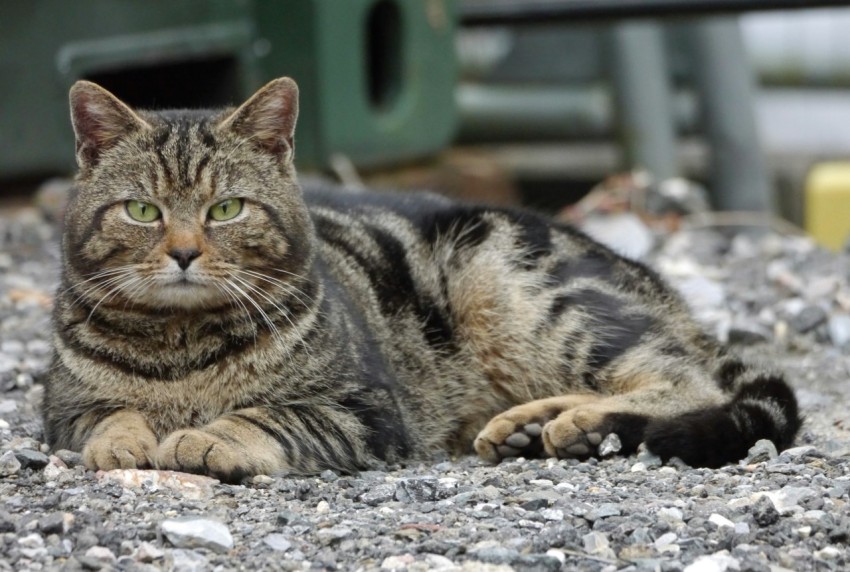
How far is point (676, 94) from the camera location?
10773 mm

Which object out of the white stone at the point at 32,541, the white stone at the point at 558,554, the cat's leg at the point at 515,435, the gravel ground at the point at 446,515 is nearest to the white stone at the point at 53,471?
the gravel ground at the point at 446,515

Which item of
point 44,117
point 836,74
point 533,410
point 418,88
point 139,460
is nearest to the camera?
point 139,460

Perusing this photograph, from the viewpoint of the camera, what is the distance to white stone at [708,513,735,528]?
129 inches

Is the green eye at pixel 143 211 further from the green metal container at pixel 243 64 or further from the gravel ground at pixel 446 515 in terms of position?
the green metal container at pixel 243 64

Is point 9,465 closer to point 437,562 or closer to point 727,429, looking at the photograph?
point 437,562

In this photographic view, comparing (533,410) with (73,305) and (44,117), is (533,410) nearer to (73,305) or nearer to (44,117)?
(73,305)

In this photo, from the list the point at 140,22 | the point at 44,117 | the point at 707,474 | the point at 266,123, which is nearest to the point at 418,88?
the point at 140,22

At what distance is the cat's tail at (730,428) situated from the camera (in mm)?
3973

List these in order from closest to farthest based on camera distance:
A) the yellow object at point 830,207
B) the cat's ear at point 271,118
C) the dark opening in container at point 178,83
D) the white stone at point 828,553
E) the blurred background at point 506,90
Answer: the white stone at point 828,553 → the cat's ear at point 271,118 → the blurred background at point 506,90 → the yellow object at point 830,207 → the dark opening in container at point 178,83

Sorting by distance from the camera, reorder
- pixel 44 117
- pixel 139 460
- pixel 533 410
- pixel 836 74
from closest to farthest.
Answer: pixel 139 460, pixel 533 410, pixel 44 117, pixel 836 74

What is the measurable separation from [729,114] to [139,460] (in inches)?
252

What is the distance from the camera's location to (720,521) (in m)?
3.31

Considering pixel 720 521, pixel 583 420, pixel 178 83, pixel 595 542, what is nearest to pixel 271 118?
pixel 583 420

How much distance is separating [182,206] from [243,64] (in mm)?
4662
